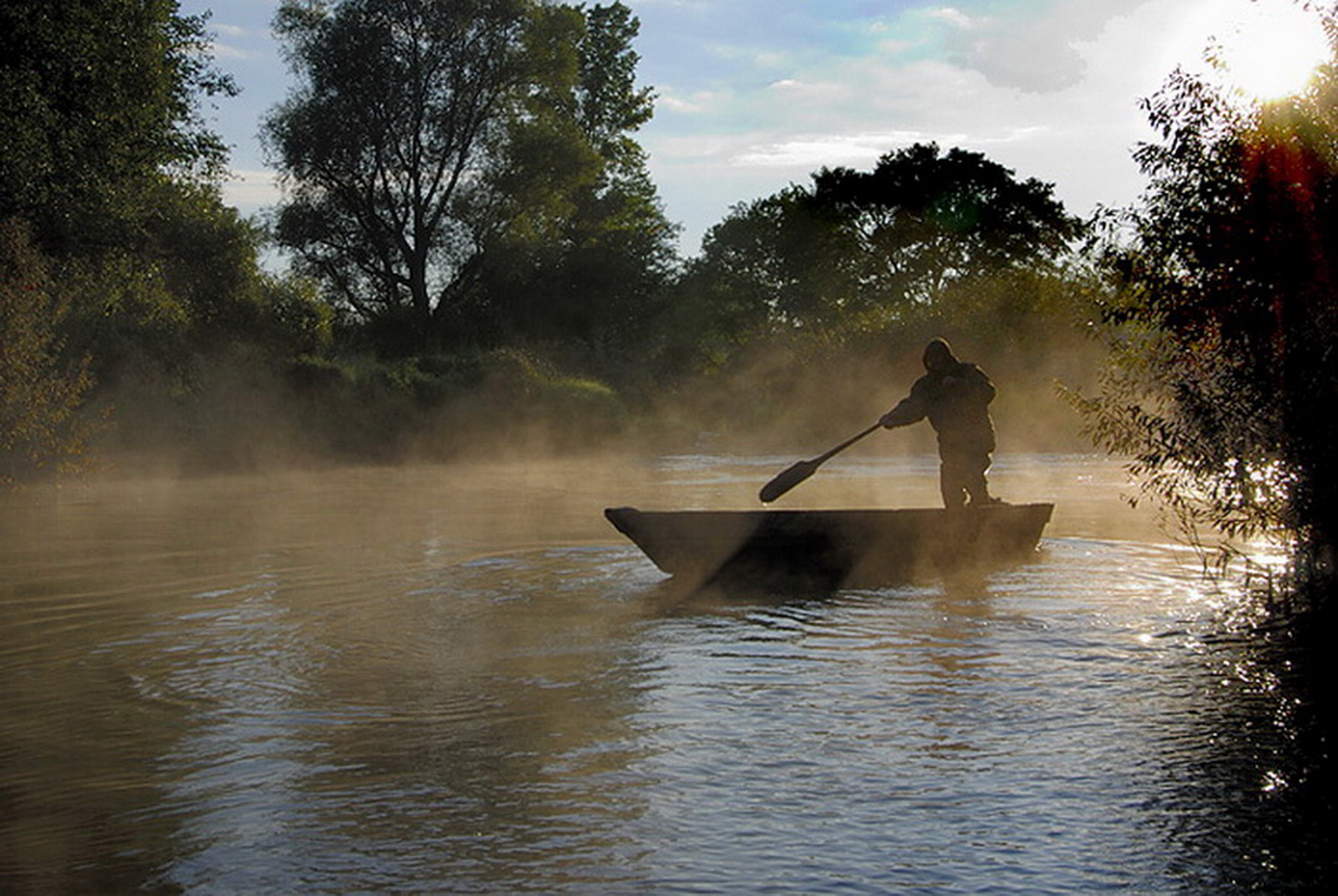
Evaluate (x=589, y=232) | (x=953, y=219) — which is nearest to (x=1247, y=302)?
(x=589, y=232)

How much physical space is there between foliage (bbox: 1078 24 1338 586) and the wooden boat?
1.86 meters

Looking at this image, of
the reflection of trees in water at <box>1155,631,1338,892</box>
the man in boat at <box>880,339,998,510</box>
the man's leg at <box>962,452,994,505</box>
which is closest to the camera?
the reflection of trees in water at <box>1155,631,1338,892</box>

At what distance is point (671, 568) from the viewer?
12.0 meters

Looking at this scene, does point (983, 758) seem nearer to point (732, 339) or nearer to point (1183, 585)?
point (1183, 585)

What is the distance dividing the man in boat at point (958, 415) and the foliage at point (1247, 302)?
2.29m

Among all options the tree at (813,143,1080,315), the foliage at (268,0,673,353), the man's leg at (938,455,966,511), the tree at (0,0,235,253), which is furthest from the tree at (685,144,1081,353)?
the man's leg at (938,455,966,511)

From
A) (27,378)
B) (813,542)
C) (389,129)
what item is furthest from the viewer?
(389,129)

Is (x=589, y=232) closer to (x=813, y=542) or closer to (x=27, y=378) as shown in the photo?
(x=27, y=378)

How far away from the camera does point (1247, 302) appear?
1013cm

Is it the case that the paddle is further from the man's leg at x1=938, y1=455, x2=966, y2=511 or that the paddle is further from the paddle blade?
the man's leg at x1=938, y1=455, x2=966, y2=511


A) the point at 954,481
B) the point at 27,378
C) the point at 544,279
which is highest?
the point at 544,279

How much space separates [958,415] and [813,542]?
8.18 feet

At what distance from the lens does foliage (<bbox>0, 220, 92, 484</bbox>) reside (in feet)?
64.5

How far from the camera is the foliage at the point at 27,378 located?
64.5ft
